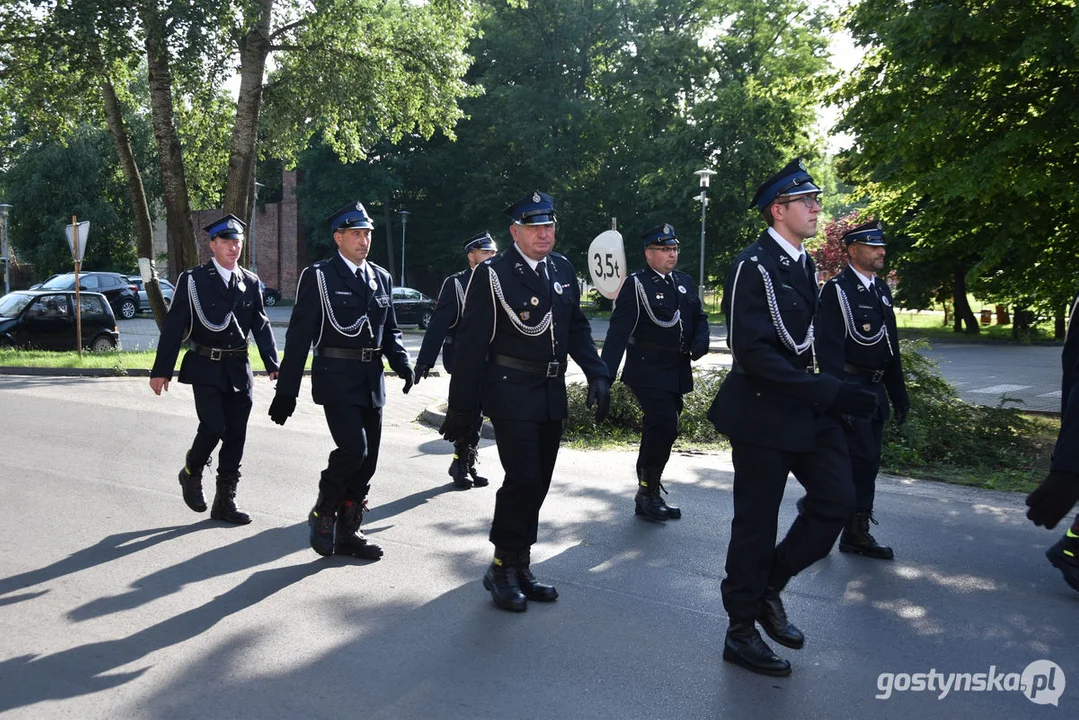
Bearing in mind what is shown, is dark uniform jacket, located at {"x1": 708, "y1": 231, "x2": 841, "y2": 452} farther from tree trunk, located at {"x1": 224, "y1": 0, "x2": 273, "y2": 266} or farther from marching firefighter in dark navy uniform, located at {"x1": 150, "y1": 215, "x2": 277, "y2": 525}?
tree trunk, located at {"x1": 224, "y1": 0, "x2": 273, "y2": 266}

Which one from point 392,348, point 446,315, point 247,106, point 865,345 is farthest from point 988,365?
point 392,348

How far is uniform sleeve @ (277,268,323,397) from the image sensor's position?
5906 millimetres

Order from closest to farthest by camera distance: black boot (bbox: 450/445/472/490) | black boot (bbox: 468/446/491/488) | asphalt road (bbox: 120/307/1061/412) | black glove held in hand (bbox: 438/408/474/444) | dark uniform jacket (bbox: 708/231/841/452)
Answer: dark uniform jacket (bbox: 708/231/841/452) → black glove held in hand (bbox: 438/408/474/444) → black boot (bbox: 450/445/472/490) → black boot (bbox: 468/446/491/488) → asphalt road (bbox: 120/307/1061/412)

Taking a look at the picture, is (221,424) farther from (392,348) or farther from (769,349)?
(769,349)

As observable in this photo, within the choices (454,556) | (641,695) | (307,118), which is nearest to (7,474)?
(454,556)

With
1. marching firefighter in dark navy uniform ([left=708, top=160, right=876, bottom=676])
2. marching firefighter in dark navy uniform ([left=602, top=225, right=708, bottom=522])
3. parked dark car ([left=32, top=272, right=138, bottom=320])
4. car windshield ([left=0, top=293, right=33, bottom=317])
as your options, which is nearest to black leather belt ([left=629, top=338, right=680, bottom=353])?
marching firefighter in dark navy uniform ([left=602, top=225, right=708, bottom=522])

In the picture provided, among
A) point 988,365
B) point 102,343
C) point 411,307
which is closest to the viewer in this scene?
point 102,343

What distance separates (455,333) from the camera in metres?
8.52

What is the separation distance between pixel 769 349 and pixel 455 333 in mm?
4572

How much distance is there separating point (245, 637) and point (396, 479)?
3894 millimetres

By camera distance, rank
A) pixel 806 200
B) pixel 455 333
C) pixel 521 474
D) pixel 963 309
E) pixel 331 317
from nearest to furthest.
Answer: pixel 806 200
pixel 521 474
pixel 331 317
pixel 455 333
pixel 963 309

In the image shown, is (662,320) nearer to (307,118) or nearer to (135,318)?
(307,118)

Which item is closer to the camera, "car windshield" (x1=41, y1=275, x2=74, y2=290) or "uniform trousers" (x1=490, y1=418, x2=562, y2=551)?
"uniform trousers" (x1=490, y1=418, x2=562, y2=551)

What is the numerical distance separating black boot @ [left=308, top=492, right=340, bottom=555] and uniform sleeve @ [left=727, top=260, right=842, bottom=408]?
272 cm
